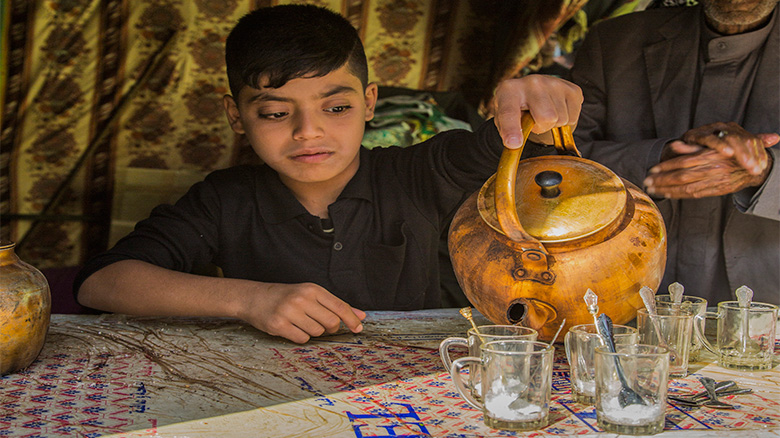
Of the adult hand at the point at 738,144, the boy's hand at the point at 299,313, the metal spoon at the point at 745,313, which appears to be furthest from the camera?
the adult hand at the point at 738,144

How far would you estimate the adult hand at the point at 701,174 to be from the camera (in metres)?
1.91

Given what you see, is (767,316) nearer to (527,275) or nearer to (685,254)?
(527,275)

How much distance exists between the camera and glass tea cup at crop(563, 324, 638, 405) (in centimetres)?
101

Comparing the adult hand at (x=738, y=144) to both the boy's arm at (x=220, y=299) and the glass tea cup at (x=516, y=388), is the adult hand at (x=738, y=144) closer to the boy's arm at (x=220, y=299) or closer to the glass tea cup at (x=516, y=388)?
the boy's arm at (x=220, y=299)

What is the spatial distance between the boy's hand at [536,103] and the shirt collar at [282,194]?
784 millimetres

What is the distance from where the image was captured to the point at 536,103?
1219 mm

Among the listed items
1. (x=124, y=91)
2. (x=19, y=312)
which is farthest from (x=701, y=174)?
(x=124, y=91)

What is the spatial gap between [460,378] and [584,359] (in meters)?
0.20

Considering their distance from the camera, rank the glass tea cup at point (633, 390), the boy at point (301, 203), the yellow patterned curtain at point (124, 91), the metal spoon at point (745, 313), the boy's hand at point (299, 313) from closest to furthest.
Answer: the glass tea cup at point (633, 390), the metal spoon at point (745, 313), the boy's hand at point (299, 313), the boy at point (301, 203), the yellow patterned curtain at point (124, 91)

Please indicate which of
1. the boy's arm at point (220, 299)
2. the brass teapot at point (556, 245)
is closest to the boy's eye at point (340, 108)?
the boy's arm at point (220, 299)

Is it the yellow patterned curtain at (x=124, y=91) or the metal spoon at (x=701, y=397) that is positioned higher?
the yellow patterned curtain at (x=124, y=91)

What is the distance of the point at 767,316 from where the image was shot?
123 centimetres

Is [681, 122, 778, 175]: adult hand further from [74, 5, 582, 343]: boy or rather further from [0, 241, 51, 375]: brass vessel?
[0, 241, 51, 375]: brass vessel

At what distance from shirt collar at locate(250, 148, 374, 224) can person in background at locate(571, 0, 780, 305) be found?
710 millimetres
